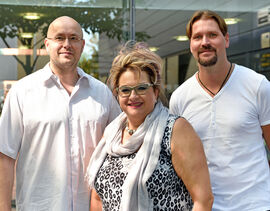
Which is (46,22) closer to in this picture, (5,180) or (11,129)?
(11,129)

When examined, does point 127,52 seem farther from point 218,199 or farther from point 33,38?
point 33,38

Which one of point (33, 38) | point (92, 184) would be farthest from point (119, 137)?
point (33, 38)

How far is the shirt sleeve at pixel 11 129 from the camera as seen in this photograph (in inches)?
116

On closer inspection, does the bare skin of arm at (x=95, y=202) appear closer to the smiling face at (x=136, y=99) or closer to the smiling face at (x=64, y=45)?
the smiling face at (x=136, y=99)

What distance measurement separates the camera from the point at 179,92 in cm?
315

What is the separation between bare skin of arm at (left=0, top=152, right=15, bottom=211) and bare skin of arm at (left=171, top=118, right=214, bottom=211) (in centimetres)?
124

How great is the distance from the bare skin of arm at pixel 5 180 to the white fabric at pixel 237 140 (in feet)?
4.29

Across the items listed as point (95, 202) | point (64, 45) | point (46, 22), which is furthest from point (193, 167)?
point (46, 22)

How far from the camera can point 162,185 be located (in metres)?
2.43

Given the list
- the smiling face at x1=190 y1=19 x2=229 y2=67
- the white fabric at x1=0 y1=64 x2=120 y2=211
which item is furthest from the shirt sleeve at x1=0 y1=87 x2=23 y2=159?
the smiling face at x1=190 y1=19 x2=229 y2=67

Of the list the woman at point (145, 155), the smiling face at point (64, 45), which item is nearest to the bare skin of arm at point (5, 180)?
the woman at point (145, 155)

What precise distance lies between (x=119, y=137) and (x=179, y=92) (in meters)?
0.67

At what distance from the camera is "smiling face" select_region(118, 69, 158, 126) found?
256 centimetres

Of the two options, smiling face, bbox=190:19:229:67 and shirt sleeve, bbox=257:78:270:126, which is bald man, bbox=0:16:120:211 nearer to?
smiling face, bbox=190:19:229:67
